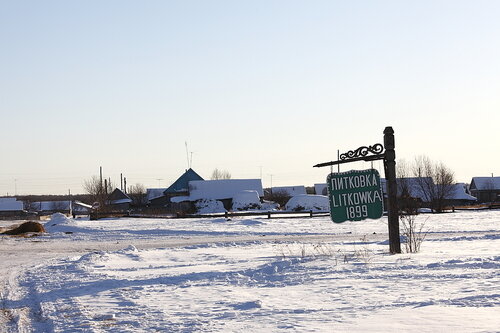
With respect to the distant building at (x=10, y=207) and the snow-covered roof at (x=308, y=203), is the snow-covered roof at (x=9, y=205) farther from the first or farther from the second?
the snow-covered roof at (x=308, y=203)

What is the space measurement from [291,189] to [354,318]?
136 meters

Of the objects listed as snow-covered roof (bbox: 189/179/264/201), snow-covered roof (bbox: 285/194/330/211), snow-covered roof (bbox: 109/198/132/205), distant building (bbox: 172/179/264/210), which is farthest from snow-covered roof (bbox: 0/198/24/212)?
snow-covered roof (bbox: 285/194/330/211)

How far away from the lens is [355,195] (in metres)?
16.2

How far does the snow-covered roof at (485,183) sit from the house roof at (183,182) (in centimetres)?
6150

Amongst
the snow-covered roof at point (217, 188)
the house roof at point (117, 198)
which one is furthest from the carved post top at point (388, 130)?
the house roof at point (117, 198)

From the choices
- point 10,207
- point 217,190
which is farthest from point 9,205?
point 217,190

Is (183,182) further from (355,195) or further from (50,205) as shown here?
(50,205)

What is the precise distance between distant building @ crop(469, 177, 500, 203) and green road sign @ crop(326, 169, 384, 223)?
11413cm

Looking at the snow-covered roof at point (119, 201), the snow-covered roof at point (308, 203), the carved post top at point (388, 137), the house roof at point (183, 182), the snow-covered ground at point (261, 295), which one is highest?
the house roof at point (183, 182)

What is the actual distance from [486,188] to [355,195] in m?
117

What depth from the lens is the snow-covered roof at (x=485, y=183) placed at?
413 feet

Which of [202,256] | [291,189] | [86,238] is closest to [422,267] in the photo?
[202,256]

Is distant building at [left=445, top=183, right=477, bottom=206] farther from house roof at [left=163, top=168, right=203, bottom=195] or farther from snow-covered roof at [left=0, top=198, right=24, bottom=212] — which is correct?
snow-covered roof at [left=0, top=198, right=24, bottom=212]

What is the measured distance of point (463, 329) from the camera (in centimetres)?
714
